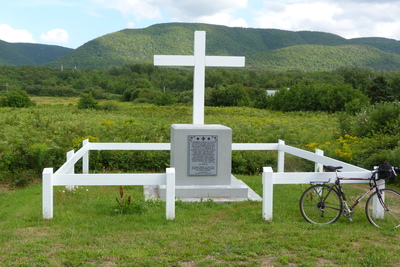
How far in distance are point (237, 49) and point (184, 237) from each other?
6637 inches

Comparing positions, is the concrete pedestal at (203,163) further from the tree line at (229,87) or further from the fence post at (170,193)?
the tree line at (229,87)

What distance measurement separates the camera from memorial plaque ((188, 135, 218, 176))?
28.1 feet

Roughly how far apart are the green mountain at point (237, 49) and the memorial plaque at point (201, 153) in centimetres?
12772

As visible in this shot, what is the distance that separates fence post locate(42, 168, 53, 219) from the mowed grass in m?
0.16

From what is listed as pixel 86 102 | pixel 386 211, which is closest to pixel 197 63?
pixel 386 211

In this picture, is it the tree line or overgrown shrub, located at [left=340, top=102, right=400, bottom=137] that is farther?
the tree line

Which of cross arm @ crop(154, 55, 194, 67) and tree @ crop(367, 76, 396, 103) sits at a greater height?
tree @ crop(367, 76, 396, 103)

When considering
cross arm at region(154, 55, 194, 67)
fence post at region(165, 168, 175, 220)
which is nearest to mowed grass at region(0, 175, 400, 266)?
fence post at region(165, 168, 175, 220)

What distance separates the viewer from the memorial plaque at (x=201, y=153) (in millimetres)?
8562

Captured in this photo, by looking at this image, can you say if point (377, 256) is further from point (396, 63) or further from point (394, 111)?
point (396, 63)

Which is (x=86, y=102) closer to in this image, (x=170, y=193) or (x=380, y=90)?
(x=170, y=193)

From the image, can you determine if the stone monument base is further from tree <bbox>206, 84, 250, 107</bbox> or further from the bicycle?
tree <bbox>206, 84, 250, 107</bbox>

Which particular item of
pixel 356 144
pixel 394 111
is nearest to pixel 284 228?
pixel 356 144

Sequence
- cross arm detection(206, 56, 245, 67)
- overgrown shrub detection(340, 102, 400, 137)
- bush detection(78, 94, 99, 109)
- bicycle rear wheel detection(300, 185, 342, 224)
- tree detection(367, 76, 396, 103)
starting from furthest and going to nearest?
tree detection(367, 76, 396, 103)
bush detection(78, 94, 99, 109)
overgrown shrub detection(340, 102, 400, 137)
cross arm detection(206, 56, 245, 67)
bicycle rear wheel detection(300, 185, 342, 224)
